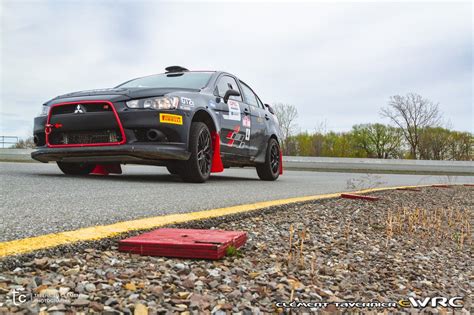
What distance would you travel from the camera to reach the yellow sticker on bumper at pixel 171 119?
5.77 metres

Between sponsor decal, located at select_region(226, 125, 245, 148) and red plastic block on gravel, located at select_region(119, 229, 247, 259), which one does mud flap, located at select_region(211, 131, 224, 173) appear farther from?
red plastic block on gravel, located at select_region(119, 229, 247, 259)

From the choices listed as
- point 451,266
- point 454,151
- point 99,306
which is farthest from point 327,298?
point 454,151

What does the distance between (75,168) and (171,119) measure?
6.70ft

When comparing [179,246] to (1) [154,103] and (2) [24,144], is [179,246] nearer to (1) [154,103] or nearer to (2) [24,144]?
(1) [154,103]

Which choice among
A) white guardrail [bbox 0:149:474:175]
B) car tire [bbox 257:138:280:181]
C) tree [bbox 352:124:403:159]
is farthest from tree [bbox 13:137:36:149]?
tree [bbox 352:124:403:159]

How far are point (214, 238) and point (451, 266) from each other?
65.4 inches

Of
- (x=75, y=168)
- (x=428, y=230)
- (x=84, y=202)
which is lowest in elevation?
(x=428, y=230)

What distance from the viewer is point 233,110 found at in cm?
724

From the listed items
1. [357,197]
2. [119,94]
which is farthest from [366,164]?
[119,94]

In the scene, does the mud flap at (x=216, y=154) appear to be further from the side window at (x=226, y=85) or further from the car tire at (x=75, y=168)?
the car tire at (x=75, y=168)

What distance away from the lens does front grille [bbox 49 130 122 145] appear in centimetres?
586

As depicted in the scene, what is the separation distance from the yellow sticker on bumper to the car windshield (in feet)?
2.86

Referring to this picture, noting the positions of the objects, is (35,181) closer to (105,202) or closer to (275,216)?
(105,202)

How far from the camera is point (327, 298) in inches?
84.5
